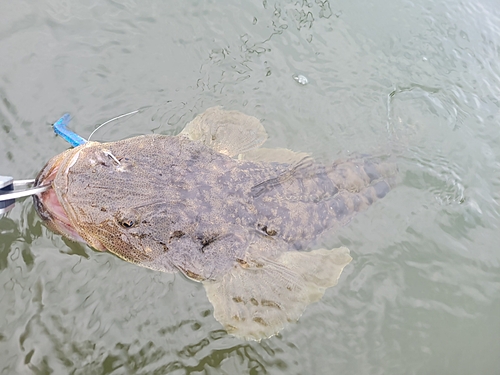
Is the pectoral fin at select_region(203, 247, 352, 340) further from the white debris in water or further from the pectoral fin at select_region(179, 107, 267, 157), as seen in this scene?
the white debris in water

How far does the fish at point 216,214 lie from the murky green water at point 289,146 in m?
0.38

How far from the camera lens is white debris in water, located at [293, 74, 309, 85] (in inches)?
209

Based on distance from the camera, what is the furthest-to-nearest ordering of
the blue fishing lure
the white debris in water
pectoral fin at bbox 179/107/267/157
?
1. the white debris in water
2. pectoral fin at bbox 179/107/267/157
3. the blue fishing lure

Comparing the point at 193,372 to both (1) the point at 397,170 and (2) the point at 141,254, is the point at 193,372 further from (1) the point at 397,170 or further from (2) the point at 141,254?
(1) the point at 397,170

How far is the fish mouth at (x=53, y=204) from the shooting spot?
309 cm

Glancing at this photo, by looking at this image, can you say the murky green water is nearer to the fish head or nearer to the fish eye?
the fish head

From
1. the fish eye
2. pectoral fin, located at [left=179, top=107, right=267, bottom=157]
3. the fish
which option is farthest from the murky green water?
the fish eye

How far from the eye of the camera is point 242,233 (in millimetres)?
3406

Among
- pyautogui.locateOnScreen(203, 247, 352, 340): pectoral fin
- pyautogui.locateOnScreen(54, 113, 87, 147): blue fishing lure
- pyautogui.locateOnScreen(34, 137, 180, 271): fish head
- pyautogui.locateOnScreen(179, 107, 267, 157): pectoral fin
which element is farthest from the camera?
pyautogui.locateOnScreen(179, 107, 267, 157): pectoral fin

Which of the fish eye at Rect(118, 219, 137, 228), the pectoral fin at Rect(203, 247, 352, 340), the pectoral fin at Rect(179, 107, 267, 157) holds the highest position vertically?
the pectoral fin at Rect(179, 107, 267, 157)

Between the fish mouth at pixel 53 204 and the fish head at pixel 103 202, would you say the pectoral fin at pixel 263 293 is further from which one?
the fish mouth at pixel 53 204

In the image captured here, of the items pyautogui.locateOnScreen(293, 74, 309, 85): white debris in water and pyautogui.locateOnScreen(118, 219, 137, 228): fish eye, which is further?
pyautogui.locateOnScreen(293, 74, 309, 85): white debris in water

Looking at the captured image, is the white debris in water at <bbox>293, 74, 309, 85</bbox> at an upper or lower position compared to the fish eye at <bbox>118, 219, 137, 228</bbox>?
upper

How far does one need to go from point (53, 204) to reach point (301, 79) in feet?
11.9
